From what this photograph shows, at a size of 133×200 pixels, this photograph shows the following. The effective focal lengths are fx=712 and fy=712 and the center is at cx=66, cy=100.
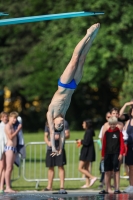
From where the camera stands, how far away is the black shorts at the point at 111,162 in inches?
626

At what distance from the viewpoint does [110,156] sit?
1603cm

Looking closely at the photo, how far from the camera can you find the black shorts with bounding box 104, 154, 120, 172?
15.9 metres

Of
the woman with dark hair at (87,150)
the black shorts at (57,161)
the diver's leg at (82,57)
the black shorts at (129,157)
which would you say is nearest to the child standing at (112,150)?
the black shorts at (129,157)

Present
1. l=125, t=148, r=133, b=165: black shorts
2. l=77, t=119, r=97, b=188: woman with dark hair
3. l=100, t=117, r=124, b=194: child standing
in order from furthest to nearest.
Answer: l=77, t=119, r=97, b=188: woman with dark hair < l=125, t=148, r=133, b=165: black shorts < l=100, t=117, r=124, b=194: child standing

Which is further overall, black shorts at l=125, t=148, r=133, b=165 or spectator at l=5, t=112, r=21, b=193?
spectator at l=5, t=112, r=21, b=193

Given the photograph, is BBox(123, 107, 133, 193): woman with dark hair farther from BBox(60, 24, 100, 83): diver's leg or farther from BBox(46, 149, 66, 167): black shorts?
BBox(60, 24, 100, 83): diver's leg

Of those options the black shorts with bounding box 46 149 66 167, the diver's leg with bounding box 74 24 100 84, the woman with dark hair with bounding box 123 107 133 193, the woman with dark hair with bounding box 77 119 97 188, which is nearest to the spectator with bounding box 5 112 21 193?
the black shorts with bounding box 46 149 66 167

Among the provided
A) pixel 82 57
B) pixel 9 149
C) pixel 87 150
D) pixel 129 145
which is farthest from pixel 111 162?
pixel 82 57

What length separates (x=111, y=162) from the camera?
1603 cm

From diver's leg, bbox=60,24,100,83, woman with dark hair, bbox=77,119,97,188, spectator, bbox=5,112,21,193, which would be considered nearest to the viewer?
diver's leg, bbox=60,24,100,83

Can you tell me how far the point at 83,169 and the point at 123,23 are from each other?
15.7m

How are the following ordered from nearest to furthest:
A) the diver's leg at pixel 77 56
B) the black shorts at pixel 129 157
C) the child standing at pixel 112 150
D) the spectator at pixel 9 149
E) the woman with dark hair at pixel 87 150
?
the diver's leg at pixel 77 56 < the child standing at pixel 112 150 < the black shorts at pixel 129 157 < the spectator at pixel 9 149 < the woman with dark hair at pixel 87 150

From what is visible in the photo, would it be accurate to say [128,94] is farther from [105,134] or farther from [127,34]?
[105,134]

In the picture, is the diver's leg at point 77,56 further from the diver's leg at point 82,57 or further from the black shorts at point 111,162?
the black shorts at point 111,162
